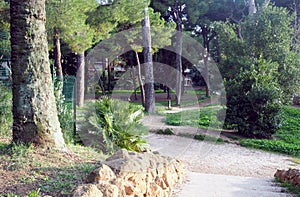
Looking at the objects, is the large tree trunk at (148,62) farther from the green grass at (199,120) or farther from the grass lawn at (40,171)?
the grass lawn at (40,171)

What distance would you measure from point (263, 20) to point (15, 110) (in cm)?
1037

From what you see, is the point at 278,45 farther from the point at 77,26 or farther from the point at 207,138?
the point at 77,26

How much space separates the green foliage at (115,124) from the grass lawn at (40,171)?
5.40 ft

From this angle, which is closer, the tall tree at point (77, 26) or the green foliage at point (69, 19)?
the green foliage at point (69, 19)

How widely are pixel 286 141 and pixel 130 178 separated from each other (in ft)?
26.0

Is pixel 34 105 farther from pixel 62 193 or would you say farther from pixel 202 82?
pixel 202 82

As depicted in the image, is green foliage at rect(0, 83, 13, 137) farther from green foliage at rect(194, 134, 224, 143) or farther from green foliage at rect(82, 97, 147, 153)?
green foliage at rect(194, 134, 224, 143)

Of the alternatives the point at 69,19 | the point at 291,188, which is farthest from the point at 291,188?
the point at 69,19

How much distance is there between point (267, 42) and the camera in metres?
11.2

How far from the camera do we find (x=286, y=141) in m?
9.26

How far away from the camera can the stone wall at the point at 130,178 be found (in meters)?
2.12

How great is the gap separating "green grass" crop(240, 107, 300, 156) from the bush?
56 centimetres

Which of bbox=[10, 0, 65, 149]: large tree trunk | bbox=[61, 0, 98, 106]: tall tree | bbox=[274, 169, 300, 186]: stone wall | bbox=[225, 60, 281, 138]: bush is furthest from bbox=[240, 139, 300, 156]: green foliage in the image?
bbox=[10, 0, 65, 149]: large tree trunk

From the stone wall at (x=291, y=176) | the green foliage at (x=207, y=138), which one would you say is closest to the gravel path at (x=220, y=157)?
Result: the green foliage at (x=207, y=138)
